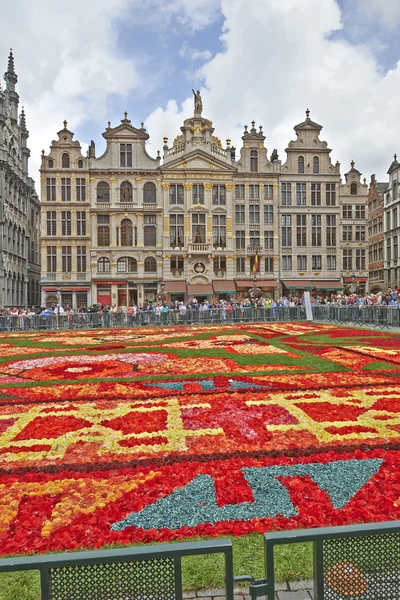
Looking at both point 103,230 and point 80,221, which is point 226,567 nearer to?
point 103,230

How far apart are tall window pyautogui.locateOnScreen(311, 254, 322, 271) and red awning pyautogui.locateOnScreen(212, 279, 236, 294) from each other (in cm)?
869

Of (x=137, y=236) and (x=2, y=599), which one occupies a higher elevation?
(x=137, y=236)

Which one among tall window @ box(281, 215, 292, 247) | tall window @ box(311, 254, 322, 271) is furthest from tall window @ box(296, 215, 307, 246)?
tall window @ box(311, 254, 322, 271)

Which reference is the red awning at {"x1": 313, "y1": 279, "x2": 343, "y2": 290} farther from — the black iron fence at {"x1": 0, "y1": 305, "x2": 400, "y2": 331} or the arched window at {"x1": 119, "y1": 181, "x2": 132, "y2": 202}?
the arched window at {"x1": 119, "y1": 181, "x2": 132, "y2": 202}

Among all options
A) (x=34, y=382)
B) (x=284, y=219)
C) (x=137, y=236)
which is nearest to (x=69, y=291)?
(x=137, y=236)

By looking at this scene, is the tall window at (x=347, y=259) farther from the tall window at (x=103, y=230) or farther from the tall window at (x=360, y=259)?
the tall window at (x=103, y=230)

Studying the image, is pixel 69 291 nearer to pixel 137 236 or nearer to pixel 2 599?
pixel 137 236

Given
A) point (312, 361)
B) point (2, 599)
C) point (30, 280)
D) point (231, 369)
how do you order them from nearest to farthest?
point (2, 599), point (231, 369), point (312, 361), point (30, 280)

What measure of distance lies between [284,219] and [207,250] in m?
8.74

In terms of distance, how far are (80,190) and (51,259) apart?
719 centimetres

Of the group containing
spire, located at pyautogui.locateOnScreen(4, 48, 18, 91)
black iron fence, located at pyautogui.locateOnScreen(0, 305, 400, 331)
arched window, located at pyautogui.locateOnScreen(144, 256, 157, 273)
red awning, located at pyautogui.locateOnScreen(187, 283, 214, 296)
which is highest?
spire, located at pyautogui.locateOnScreen(4, 48, 18, 91)

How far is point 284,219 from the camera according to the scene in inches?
1681

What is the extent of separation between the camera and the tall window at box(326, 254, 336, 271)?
141 feet

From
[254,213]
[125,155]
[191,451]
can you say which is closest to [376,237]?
[254,213]
